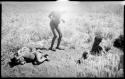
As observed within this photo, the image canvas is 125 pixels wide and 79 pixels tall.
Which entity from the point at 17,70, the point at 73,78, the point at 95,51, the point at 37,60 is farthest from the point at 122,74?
the point at 17,70

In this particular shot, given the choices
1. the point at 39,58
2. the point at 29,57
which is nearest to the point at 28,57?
the point at 29,57

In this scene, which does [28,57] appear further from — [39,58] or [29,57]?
[39,58]

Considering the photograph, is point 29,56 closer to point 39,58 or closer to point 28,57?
point 28,57

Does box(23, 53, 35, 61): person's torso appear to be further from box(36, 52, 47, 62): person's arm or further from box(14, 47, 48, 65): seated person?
box(36, 52, 47, 62): person's arm

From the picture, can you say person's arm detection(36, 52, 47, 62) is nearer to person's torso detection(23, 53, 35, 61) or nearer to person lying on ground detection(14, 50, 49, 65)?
person lying on ground detection(14, 50, 49, 65)

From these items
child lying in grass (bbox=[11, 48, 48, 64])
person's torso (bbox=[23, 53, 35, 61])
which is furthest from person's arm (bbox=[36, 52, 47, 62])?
person's torso (bbox=[23, 53, 35, 61])

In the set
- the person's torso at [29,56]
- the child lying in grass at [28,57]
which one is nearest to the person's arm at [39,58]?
the child lying in grass at [28,57]

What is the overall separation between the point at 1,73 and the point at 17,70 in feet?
1.42

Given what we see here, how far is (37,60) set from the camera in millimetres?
4090

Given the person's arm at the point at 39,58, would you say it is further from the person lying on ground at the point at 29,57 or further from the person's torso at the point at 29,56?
the person's torso at the point at 29,56

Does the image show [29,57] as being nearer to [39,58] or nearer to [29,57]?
[29,57]

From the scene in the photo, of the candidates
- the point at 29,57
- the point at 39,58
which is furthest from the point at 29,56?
the point at 39,58

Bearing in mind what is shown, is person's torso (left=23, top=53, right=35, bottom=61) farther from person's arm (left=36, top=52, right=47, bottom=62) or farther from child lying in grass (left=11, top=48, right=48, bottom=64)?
person's arm (left=36, top=52, right=47, bottom=62)

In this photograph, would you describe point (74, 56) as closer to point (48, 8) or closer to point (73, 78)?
point (73, 78)
